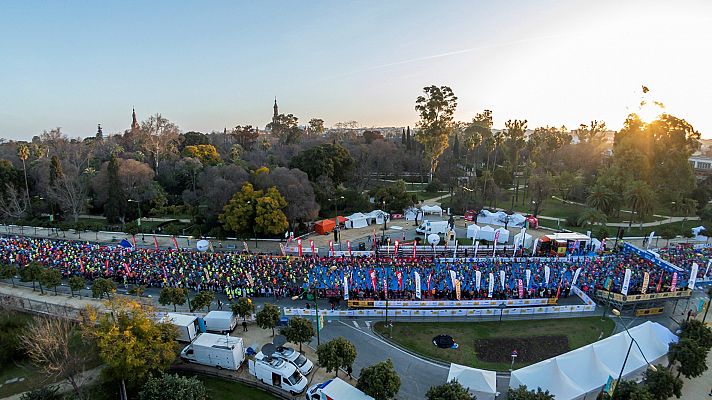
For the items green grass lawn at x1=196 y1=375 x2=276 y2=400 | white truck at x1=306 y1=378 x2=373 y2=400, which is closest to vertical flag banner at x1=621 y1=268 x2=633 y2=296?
white truck at x1=306 y1=378 x2=373 y2=400

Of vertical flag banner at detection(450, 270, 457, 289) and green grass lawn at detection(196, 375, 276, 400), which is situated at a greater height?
vertical flag banner at detection(450, 270, 457, 289)

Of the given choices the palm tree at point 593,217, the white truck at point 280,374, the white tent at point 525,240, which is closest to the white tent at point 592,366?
the white truck at point 280,374

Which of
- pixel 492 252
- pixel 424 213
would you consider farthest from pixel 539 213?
pixel 492 252

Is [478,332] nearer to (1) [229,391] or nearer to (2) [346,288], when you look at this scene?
(2) [346,288]

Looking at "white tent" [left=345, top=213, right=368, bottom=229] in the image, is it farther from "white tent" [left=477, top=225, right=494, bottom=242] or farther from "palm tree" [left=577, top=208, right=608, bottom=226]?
"palm tree" [left=577, top=208, right=608, bottom=226]

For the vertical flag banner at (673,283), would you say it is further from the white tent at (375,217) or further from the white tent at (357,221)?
the white tent at (357,221)

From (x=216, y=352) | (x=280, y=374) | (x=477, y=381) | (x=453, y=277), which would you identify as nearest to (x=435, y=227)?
(x=453, y=277)
